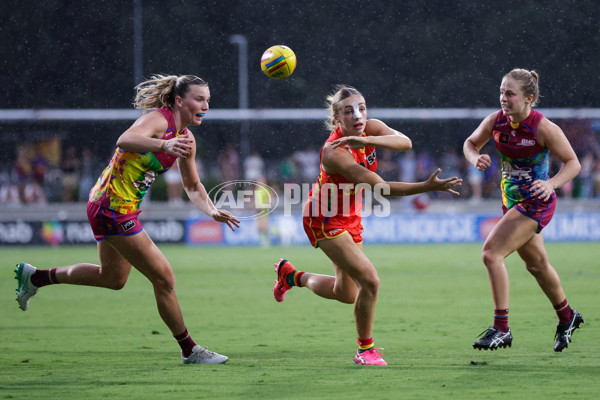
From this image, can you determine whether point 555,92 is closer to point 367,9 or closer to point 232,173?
point 367,9

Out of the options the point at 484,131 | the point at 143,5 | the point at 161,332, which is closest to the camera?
the point at 484,131

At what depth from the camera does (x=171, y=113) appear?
686cm

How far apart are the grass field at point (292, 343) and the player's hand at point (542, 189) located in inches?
48.0

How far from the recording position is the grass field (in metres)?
5.69

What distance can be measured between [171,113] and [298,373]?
2.19 m

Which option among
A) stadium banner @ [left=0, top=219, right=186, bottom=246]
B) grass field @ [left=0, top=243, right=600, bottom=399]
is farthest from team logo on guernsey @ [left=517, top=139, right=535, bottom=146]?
stadium banner @ [left=0, top=219, right=186, bottom=246]

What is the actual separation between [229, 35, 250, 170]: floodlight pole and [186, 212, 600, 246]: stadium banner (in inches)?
263

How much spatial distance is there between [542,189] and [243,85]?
24.8 m

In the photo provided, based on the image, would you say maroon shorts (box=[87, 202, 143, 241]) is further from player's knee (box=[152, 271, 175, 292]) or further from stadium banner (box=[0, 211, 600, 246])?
stadium banner (box=[0, 211, 600, 246])

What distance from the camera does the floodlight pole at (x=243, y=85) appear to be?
29462 mm

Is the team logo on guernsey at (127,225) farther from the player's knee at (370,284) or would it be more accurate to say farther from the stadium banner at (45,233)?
the stadium banner at (45,233)

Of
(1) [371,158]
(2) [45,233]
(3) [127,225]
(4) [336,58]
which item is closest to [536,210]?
(1) [371,158]

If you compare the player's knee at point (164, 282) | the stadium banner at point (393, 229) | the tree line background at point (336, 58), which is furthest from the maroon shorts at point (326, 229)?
the tree line background at point (336, 58)

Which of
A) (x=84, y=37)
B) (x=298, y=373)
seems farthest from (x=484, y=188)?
(x=298, y=373)
